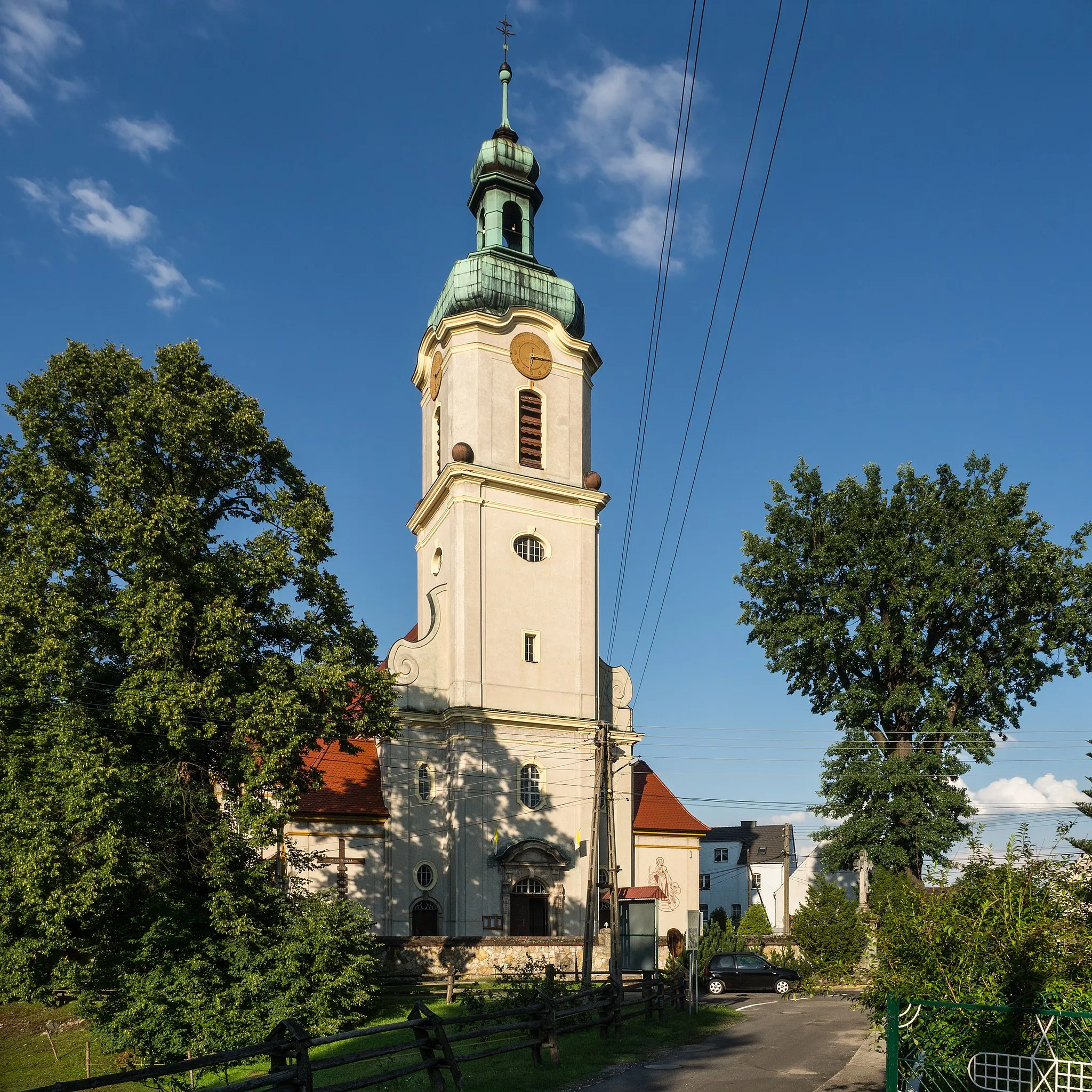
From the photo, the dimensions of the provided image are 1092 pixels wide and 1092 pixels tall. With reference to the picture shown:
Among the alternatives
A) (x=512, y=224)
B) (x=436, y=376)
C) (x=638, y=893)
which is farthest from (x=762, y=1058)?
(x=512, y=224)

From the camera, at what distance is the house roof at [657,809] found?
124ft

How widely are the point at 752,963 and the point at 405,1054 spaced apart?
54.5 feet

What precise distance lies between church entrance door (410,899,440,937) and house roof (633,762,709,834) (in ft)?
27.4

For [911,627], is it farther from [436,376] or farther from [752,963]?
[436,376]

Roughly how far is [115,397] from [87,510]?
2525 mm

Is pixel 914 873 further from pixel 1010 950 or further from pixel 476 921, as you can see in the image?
pixel 1010 950

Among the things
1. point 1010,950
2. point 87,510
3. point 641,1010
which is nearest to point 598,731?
point 641,1010

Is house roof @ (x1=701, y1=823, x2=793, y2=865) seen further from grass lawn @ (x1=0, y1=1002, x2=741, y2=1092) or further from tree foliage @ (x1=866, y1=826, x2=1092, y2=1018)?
tree foliage @ (x1=866, y1=826, x2=1092, y2=1018)

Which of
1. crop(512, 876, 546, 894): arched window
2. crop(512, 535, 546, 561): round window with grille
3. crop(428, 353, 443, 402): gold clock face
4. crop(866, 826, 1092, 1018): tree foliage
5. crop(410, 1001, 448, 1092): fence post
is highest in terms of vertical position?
crop(428, 353, 443, 402): gold clock face

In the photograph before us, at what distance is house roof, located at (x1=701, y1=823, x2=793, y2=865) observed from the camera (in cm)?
7206

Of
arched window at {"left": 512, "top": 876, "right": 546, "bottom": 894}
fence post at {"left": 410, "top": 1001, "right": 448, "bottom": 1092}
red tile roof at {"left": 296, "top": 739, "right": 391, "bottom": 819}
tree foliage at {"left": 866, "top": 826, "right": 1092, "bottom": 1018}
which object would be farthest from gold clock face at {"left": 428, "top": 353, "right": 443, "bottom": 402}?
tree foliage at {"left": 866, "top": 826, "right": 1092, "bottom": 1018}

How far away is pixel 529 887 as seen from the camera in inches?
1281

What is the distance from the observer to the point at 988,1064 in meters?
8.48

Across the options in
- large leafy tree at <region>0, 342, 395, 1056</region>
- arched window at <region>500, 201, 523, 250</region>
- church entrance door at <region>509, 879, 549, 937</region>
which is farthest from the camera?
arched window at <region>500, 201, 523, 250</region>
